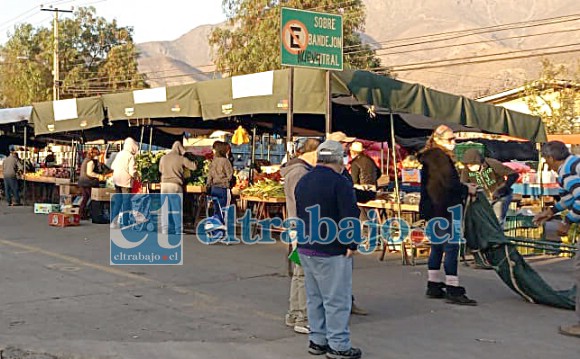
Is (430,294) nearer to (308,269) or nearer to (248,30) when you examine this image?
(308,269)

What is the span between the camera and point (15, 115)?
2114 cm

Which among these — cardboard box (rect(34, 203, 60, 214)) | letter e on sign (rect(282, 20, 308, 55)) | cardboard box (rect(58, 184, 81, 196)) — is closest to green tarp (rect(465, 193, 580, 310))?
letter e on sign (rect(282, 20, 308, 55))

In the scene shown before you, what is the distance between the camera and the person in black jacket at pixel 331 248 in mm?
6645

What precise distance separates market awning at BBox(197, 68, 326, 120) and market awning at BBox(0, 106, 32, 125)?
8.31 meters

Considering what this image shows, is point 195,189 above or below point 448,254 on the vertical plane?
above

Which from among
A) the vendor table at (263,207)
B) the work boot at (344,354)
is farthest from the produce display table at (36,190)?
the work boot at (344,354)

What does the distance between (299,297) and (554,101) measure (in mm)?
32413

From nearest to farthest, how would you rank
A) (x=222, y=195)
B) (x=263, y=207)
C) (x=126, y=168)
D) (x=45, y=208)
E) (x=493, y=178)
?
1. (x=493, y=178)
2. (x=222, y=195)
3. (x=263, y=207)
4. (x=126, y=168)
5. (x=45, y=208)

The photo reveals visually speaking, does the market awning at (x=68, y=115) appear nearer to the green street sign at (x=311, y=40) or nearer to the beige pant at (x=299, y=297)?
the green street sign at (x=311, y=40)

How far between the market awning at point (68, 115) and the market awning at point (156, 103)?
0.41m

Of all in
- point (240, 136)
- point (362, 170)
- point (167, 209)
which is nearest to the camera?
point (362, 170)

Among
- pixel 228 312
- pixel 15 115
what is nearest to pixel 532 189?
pixel 228 312

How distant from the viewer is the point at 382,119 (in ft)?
49.0

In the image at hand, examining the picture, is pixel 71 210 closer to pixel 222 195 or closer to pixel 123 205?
pixel 123 205
